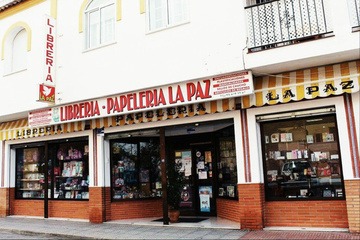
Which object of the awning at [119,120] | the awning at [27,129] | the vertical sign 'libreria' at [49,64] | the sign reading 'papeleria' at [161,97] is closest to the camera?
Result: the sign reading 'papeleria' at [161,97]

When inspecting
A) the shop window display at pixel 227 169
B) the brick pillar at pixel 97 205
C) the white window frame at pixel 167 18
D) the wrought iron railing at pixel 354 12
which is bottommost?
the brick pillar at pixel 97 205

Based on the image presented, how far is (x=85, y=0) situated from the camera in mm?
12055

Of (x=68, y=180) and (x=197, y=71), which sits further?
(x=68, y=180)

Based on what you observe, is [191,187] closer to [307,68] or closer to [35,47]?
[307,68]

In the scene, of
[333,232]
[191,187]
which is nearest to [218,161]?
[191,187]

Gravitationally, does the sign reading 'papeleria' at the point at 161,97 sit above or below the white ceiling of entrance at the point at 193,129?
above

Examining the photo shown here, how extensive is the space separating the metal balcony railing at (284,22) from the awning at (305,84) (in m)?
0.86

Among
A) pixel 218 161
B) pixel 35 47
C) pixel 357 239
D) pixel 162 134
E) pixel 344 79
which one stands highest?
pixel 35 47

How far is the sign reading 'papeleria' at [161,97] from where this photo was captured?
8883 mm

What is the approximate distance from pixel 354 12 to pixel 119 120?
23.7 feet

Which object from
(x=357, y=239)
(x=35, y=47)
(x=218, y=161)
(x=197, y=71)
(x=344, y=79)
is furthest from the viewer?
(x=35, y=47)

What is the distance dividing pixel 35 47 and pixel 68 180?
199 inches

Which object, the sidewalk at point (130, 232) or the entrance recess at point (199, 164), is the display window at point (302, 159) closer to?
the sidewalk at point (130, 232)

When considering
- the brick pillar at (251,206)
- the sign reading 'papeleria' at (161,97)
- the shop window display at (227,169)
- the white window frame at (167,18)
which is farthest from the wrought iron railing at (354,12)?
the shop window display at (227,169)
